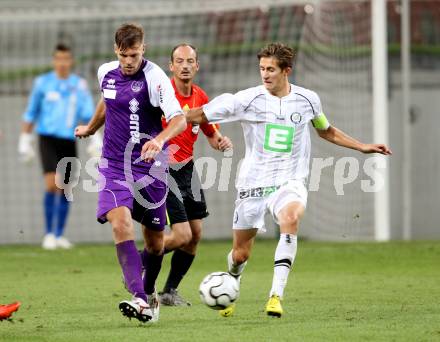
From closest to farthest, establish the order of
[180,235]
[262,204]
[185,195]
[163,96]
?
1. [163,96]
2. [262,204]
3. [180,235]
4. [185,195]

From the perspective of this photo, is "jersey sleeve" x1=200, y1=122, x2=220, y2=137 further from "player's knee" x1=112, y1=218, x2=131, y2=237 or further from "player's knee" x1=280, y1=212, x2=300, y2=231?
"player's knee" x1=112, y1=218, x2=131, y2=237

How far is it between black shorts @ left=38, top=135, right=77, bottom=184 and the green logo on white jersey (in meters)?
6.87

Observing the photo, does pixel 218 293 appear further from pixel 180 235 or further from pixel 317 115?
pixel 317 115

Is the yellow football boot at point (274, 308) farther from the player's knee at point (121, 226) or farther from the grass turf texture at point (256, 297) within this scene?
the player's knee at point (121, 226)

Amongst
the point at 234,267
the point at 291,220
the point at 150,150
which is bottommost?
the point at 234,267

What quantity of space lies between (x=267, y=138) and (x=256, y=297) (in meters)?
1.74

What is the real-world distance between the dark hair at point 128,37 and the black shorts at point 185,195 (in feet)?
7.12

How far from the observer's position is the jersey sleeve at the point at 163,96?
7984 mm

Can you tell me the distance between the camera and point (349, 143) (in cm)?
912

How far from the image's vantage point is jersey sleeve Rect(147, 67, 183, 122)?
7984 mm

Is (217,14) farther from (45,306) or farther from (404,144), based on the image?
(45,306)

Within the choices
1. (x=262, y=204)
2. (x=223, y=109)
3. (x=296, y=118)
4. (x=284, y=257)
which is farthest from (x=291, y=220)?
(x=223, y=109)

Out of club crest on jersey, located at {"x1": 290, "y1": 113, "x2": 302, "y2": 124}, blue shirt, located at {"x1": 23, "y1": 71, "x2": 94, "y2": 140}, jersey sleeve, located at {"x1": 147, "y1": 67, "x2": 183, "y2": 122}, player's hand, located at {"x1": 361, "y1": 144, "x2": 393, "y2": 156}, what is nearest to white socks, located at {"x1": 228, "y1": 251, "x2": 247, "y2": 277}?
club crest on jersey, located at {"x1": 290, "y1": 113, "x2": 302, "y2": 124}

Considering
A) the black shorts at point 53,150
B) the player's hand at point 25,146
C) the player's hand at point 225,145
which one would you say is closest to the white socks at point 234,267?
the player's hand at point 225,145
